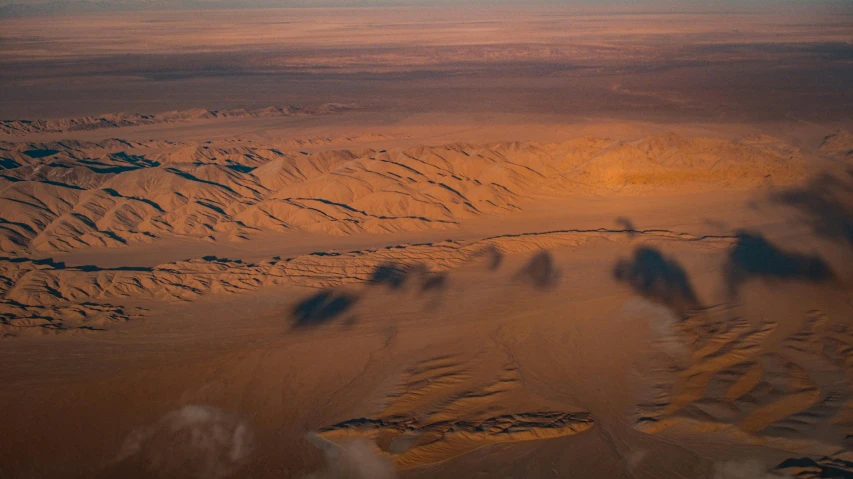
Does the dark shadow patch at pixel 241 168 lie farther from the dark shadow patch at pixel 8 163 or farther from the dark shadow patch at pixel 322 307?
the dark shadow patch at pixel 322 307

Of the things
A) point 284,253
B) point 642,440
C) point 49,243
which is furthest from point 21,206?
point 642,440

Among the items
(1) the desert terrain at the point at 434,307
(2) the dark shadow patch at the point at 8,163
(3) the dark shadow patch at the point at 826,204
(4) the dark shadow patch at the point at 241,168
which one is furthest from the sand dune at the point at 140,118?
(3) the dark shadow patch at the point at 826,204

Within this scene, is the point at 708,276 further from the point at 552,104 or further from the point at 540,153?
the point at 552,104

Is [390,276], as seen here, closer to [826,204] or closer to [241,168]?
[241,168]

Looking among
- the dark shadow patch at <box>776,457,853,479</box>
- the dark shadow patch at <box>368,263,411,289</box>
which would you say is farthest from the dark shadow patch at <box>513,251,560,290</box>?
the dark shadow patch at <box>776,457,853,479</box>

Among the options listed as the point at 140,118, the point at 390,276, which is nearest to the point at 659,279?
the point at 390,276

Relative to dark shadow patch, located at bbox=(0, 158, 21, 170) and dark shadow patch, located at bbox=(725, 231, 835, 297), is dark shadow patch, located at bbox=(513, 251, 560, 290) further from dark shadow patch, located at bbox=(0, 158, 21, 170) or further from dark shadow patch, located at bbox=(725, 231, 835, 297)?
dark shadow patch, located at bbox=(0, 158, 21, 170)
